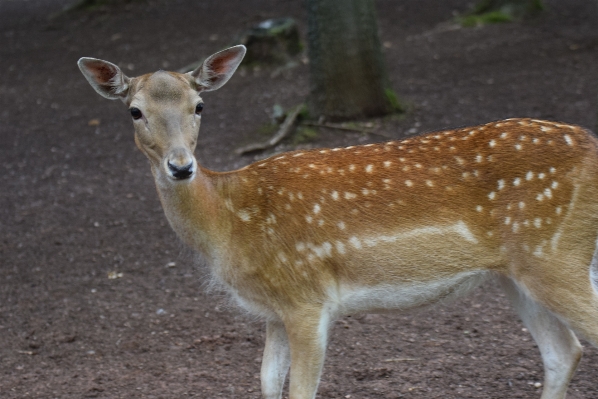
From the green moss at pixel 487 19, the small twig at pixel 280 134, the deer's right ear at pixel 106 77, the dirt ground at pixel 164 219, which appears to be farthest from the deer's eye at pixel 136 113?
the green moss at pixel 487 19

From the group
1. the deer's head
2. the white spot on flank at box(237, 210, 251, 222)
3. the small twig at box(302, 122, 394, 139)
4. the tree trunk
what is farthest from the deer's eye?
the tree trunk

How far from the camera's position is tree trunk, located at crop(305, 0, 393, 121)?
8.98m

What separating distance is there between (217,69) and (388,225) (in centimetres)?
130

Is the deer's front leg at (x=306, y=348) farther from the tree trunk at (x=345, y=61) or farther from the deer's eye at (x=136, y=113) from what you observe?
→ the tree trunk at (x=345, y=61)

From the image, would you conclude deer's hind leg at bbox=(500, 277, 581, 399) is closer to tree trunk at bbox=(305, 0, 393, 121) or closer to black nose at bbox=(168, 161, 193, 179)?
black nose at bbox=(168, 161, 193, 179)

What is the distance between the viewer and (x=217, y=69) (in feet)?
14.3

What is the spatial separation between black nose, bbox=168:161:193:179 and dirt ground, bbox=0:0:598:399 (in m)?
0.84

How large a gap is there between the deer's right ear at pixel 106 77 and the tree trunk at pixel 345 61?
16.6 feet

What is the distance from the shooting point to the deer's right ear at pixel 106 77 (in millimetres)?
4141

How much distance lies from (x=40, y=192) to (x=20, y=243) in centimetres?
141

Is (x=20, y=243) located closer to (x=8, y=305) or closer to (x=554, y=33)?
(x=8, y=305)

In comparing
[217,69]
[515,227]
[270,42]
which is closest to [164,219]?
[217,69]

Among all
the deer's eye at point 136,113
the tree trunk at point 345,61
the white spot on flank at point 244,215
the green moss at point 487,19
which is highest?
the deer's eye at point 136,113

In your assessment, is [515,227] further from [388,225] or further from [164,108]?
[164,108]
